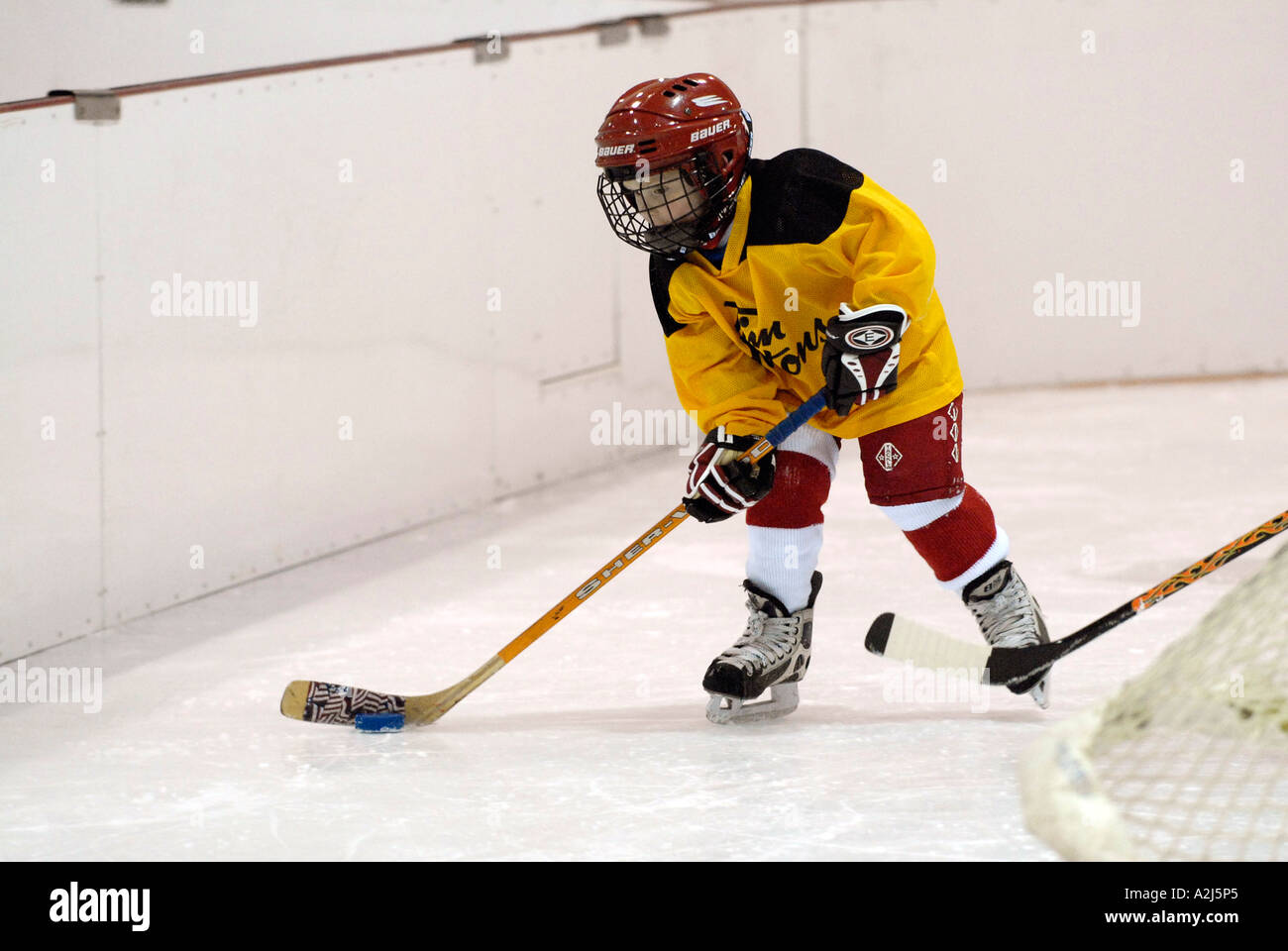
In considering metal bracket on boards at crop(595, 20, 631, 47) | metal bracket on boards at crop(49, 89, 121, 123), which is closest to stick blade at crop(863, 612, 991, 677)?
metal bracket on boards at crop(49, 89, 121, 123)

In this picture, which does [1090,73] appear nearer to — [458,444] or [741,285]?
[458,444]

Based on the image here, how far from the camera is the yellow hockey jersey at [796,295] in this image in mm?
2455

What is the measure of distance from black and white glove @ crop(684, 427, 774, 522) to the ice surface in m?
0.35

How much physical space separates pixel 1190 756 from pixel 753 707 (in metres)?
0.71

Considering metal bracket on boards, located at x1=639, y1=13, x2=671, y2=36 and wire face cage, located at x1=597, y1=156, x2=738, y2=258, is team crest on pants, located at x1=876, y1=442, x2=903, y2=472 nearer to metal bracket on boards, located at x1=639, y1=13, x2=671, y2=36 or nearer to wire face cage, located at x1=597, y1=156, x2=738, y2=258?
wire face cage, located at x1=597, y1=156, x2=738, y2=258

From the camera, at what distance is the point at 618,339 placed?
5.01m

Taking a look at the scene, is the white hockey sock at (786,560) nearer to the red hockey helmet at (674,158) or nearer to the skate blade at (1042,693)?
the skate blade at (1042,693)

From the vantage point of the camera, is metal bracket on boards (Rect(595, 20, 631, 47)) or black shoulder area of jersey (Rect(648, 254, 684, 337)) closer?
black shoulder area of jersey (Rect(648, 254, 684, 337))

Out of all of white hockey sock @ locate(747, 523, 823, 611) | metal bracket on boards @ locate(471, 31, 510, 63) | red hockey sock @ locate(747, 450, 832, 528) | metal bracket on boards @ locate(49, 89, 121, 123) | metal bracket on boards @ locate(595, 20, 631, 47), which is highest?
metal bracket on boards @ locate(595, 20, 631, 47)

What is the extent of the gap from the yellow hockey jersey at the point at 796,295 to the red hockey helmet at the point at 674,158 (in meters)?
0.08

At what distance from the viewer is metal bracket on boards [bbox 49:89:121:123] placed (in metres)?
3.12
